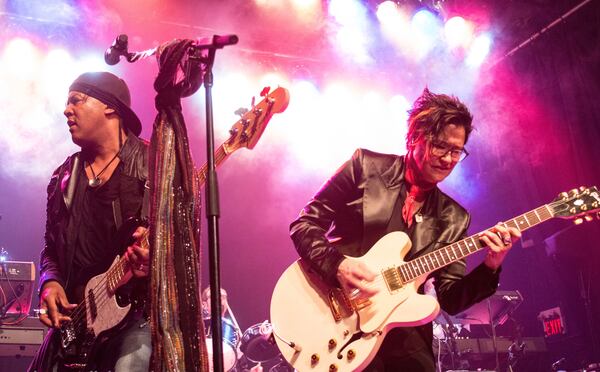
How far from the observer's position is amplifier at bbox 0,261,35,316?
5.95 m

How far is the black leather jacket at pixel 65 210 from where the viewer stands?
11.0 feet

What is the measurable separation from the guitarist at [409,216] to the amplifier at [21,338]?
11.5 ft

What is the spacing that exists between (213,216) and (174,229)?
18 cm

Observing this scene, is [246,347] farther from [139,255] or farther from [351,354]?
[139,255]

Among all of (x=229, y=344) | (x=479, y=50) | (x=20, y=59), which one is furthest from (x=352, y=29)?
(x=229, y=344)

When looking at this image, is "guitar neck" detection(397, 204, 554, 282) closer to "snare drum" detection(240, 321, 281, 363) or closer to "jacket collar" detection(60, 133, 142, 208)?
"jacket collar" detection(60, 133, 142, 208)

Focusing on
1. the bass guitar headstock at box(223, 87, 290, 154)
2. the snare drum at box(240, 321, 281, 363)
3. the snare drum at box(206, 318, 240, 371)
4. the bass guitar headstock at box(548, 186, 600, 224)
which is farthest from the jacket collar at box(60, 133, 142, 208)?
the snare drum at box(240, 321, 281, 363)

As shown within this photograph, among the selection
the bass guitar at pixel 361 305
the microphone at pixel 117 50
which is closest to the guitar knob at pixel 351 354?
the bass guitar at pixel 361 305

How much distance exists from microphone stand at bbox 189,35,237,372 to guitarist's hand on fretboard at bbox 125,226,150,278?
513mm

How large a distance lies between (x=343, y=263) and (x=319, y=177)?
25.8 ft

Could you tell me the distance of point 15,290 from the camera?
6.03 metres

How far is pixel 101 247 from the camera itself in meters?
3.33

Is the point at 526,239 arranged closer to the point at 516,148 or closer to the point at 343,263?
the point at 516,148

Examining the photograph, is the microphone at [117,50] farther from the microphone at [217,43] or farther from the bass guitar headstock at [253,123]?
the bass guitar headstock at [253,123]
